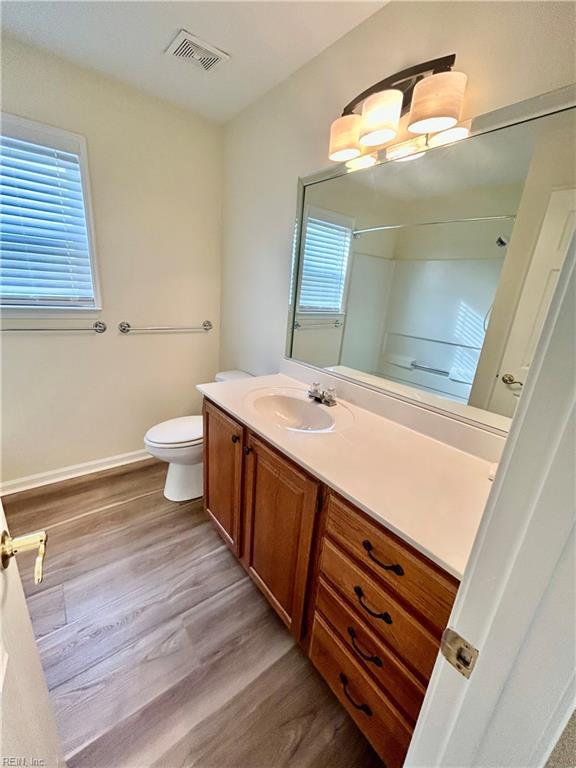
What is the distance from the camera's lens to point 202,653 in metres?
1.21

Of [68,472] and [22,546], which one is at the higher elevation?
[22,546]

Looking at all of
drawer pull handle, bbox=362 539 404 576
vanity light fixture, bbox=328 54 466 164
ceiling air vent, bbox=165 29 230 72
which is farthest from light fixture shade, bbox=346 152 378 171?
drawer pull handle, bbox=362 539 404 576

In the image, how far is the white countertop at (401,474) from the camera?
734 millimetres

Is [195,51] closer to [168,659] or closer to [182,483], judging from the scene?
[182,483]

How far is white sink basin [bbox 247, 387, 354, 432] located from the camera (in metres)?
1.40

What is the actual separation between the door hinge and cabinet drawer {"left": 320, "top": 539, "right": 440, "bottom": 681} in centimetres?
33

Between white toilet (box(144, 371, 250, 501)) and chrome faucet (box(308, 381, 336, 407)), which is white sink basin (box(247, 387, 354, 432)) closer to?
chrome faucet (box(308, 381, 336, 407))

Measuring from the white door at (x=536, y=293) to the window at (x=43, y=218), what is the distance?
2268 mm

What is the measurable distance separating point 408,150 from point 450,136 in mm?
165

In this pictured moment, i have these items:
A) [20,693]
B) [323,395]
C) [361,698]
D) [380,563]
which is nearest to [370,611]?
[380,563]

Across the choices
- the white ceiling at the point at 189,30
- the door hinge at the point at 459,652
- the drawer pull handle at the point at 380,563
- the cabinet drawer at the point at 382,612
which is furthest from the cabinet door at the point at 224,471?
the white ceiling at the point at 189,30

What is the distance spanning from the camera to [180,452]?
1.82m

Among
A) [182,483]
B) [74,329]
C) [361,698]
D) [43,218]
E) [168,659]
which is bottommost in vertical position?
[168,659]

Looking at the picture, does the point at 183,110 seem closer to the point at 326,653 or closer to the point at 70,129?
the point at 70,129
